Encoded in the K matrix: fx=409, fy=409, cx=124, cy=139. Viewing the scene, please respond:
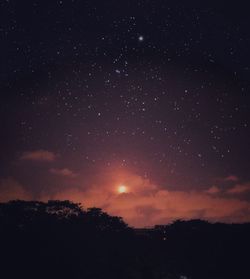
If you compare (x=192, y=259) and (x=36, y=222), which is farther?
(x=192, y=259)

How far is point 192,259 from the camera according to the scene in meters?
39.8

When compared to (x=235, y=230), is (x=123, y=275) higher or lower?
lower

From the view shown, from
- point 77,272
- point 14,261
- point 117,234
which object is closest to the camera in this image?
point 14,261

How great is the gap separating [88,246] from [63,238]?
2934mm

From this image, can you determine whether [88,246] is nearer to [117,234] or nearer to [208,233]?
[117,234]

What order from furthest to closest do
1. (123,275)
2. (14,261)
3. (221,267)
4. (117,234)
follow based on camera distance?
(117,234)
(221,267)
(123,275)
(14,261)

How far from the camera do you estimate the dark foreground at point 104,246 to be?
30531mm

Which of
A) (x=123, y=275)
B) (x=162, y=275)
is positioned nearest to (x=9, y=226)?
(x=123, y=275)

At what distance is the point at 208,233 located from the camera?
43312 mm

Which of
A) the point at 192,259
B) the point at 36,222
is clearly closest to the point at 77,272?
the point at 36,222

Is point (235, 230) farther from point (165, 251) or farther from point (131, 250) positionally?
point (131, 250)

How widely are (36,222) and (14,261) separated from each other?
247 inches

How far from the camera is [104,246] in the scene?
1527 inches

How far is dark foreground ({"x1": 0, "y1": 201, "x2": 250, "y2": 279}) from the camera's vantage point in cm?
3053
